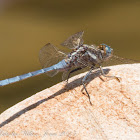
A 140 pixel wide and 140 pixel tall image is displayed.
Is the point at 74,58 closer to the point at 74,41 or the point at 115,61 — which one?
the point at 74,41

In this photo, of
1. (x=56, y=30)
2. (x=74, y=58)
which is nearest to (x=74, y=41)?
(x=74, y=58)

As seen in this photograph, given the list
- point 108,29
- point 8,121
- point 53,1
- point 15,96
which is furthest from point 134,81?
point 53,1

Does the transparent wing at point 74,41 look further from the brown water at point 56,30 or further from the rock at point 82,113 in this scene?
the brown water at point 56,30

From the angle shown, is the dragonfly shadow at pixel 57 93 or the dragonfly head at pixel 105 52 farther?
the dragonfly head at pixel 105 52

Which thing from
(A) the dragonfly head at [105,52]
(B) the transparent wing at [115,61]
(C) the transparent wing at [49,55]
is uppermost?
(C) the transparent wing at [49,55]

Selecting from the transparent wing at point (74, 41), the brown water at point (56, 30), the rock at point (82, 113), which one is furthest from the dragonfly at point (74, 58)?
the brown water at point (56, 30)
